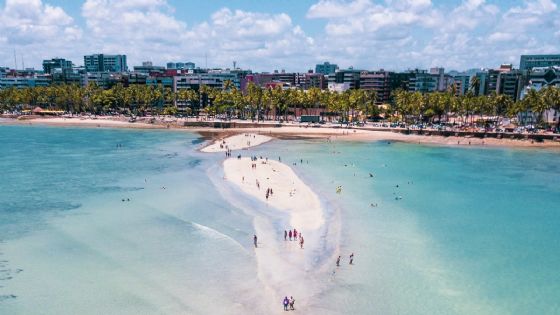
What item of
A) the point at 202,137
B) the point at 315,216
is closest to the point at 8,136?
the point at 202,137

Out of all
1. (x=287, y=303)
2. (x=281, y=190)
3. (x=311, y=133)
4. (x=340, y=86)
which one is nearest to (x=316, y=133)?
(x=311, y=133)

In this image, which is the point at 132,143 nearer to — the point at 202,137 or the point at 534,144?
the point at 202,137

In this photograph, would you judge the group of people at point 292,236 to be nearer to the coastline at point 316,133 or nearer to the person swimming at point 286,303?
the person swimming at point 286,303

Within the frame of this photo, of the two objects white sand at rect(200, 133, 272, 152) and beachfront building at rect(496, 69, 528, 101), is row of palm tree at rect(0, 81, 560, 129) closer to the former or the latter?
beachfront building at rect(496, 69, 528, 101)

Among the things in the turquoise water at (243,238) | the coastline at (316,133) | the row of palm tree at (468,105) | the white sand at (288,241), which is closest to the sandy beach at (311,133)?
the coastline at (316,133)

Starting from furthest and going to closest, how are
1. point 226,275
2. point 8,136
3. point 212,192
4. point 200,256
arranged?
point 8,136 → point 212,192 → point 200,256 → point 226,275

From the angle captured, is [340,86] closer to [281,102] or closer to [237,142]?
[281,102]
